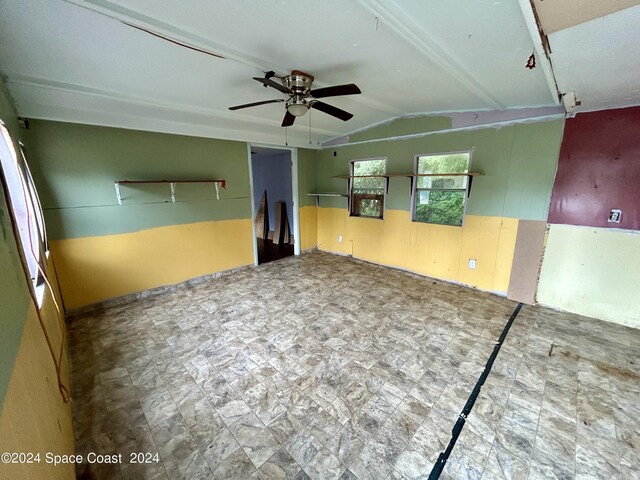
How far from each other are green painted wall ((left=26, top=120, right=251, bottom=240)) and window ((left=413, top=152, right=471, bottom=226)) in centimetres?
308

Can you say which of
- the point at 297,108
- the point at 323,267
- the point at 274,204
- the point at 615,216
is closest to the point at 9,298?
the point at 297,108

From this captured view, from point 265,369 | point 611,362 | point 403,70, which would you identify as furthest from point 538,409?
point 403,70

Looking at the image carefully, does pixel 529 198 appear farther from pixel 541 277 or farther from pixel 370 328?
pixel 370 328

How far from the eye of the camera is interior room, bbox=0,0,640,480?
148 centimetres

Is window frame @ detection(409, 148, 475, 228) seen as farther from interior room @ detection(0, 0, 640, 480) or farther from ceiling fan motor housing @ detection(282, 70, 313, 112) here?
ceiling fan motor housing @ detection(282, 70, 313, 112)

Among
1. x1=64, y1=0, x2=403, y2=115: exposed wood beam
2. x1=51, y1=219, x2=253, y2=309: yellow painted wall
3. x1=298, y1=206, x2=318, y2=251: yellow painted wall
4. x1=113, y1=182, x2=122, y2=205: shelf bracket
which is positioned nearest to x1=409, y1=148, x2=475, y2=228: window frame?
x1=298, y1=206, x2=318, y2=251: yellow painted wall

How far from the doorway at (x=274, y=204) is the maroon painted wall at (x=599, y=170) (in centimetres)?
428

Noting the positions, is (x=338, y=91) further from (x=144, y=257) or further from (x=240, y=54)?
(x=144, y=257)

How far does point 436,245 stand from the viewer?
4.13 meters

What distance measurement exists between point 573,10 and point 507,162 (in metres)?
2.46

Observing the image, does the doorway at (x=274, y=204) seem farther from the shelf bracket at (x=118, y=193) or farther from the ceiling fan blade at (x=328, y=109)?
the ceiling fan blade at (x=328, y=109)

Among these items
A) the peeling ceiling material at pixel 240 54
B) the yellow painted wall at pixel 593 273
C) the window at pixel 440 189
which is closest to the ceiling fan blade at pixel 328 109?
the peeling ceiling material at pixel 240 54

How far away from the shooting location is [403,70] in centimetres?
241

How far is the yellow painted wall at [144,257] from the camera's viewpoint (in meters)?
3.11
